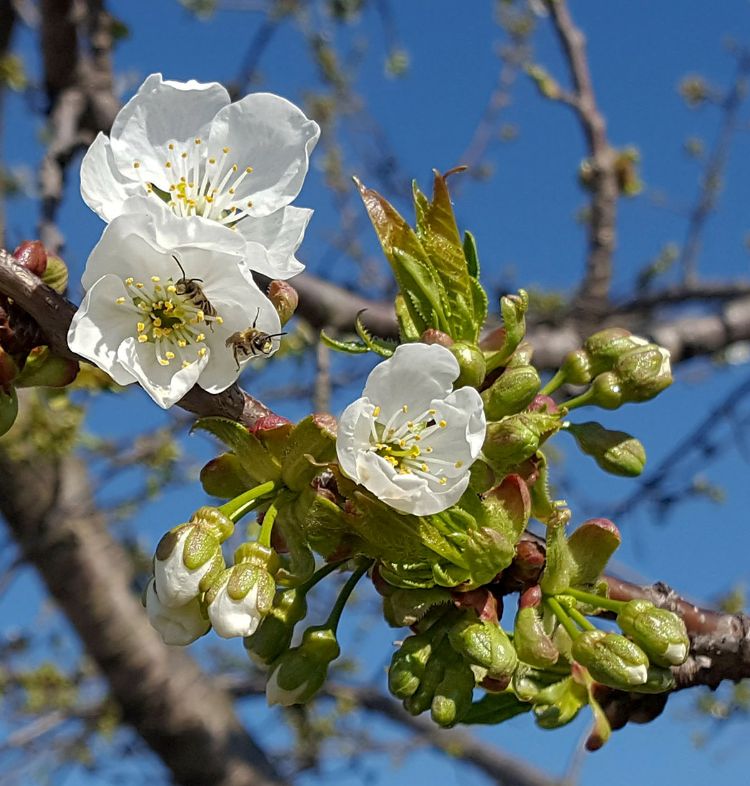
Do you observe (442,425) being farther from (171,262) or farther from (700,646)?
(700,646)

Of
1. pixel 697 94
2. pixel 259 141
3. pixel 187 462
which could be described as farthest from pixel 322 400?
pixel 697 94

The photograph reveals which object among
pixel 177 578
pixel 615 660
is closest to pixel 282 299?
pixel 177 578

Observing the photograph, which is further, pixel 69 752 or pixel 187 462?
pixel 69 752

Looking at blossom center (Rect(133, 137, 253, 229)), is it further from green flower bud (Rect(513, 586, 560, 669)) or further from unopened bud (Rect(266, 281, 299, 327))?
green flower bud (Rect(513, 586, 560, 669))

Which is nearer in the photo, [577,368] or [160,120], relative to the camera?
[160,120]

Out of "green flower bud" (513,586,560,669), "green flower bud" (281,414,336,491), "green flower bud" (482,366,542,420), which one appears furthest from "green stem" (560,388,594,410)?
"green flower bud" (281,414,336,491)

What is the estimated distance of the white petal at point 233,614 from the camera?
1023 millimetres

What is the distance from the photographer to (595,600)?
119 centimetres

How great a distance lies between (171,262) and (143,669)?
2.83m

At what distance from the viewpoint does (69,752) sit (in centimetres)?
484

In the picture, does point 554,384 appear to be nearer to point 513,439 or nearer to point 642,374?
point 642,374

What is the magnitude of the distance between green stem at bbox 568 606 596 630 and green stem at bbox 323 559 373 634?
25cm

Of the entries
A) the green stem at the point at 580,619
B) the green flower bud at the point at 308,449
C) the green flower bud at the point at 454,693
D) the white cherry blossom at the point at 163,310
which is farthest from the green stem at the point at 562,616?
the white cherry blossom at the point at 163,310

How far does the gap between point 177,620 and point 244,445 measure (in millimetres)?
206
